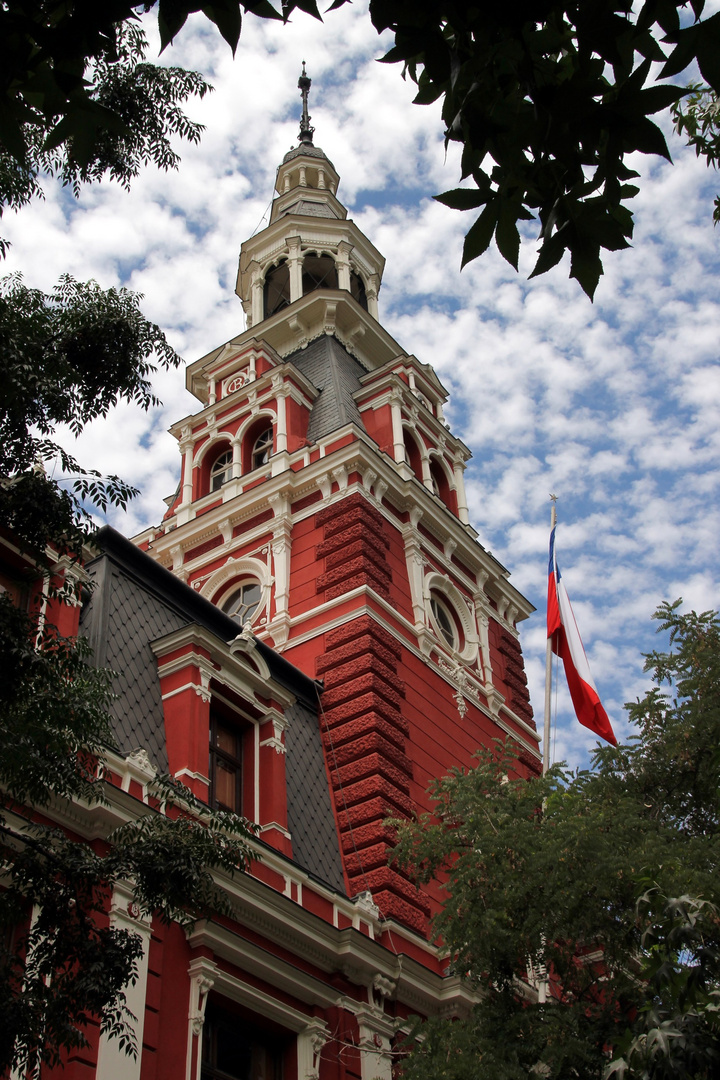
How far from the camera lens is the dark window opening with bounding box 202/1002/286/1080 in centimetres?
1290

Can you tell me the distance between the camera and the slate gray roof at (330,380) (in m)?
27.1

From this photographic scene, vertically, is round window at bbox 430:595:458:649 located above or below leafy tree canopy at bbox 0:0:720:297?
above

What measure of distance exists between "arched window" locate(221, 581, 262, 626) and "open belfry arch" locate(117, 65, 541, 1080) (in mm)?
51

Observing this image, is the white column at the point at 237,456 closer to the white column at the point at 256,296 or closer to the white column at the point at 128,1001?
the white column at the point at 256,296

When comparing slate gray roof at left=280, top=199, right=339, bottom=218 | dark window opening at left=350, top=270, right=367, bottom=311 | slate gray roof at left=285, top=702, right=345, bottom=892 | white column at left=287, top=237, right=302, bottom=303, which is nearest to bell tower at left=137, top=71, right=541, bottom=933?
white column at left=287, top=237, right=302, bottom=303

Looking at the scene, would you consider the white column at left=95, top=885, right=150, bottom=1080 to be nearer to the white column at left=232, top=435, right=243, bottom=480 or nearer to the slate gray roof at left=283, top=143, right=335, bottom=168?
the white column at left=232, top=435, right=243, bottom=480

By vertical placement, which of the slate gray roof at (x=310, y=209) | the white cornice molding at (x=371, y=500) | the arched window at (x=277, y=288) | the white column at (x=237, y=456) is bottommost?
the white cornice molding at (x=371, y=500)

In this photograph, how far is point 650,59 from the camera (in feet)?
16.9

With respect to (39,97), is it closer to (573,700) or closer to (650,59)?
(650,59)

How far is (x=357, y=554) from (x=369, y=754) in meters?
4.80

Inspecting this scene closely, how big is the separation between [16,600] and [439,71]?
395 inches

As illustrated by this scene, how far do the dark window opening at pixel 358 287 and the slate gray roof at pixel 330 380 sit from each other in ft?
20.5

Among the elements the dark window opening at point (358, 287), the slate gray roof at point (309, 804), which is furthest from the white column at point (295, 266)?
the slate gray roof at point (309, 804)

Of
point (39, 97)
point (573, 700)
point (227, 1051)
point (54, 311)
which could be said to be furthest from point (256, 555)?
point (39, 97)
